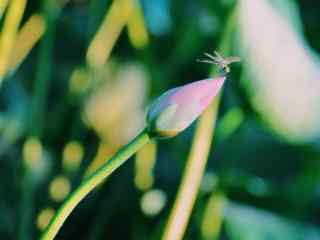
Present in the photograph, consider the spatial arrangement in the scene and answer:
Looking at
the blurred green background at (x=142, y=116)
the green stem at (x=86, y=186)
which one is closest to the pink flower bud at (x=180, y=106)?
the green stem at (x=86, y=186)

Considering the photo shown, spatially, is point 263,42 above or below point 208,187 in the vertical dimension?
above

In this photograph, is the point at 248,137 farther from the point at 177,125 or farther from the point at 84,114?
the point at 177,125

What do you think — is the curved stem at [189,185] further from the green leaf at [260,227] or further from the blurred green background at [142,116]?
the green leaf at [260,227]

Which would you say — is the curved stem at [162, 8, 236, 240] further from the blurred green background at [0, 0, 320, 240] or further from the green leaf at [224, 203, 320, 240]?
the green leaf at [224, 203, 320, 240]

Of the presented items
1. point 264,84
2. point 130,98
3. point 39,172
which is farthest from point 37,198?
point 264,84

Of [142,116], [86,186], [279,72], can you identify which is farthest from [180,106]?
[142,116]

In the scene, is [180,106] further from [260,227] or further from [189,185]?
[260,227]
